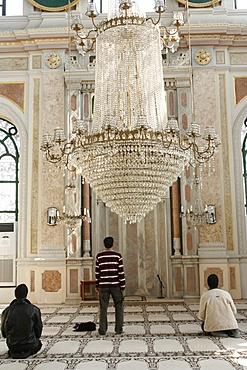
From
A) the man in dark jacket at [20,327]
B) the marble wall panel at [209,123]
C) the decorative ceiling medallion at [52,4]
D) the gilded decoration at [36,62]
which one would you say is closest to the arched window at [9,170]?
the gilded decoration at [36,62]

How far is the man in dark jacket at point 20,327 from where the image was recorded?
4.57m

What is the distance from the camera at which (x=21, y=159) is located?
31.4ft

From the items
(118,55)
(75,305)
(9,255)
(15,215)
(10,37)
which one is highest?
(10,37)

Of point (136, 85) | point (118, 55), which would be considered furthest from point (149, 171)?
point (118, 55)

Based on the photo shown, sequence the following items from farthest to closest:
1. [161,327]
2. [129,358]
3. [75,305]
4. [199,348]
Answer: [75,305]
[161,327]
[199,348]
[129,358]

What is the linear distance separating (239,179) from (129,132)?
211 inches

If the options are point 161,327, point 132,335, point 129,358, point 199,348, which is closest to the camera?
point 129,358

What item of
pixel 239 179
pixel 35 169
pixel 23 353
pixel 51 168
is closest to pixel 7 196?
pixel 35 169

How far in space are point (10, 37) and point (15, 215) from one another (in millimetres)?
3619

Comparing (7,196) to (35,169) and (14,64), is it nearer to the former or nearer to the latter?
(35,169)

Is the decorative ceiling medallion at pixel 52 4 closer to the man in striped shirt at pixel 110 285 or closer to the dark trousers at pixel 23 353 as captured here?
the man in striped shirt at pixel 110 285

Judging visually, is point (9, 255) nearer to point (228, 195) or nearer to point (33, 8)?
point (228, 195)

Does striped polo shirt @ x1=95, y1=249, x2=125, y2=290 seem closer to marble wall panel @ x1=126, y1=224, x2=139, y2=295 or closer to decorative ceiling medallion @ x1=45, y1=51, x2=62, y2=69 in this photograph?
marble wall panel @ x1=126, y1=224, x2=139, y2=295

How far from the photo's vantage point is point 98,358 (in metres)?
4.53
